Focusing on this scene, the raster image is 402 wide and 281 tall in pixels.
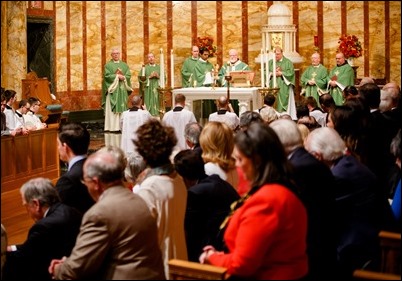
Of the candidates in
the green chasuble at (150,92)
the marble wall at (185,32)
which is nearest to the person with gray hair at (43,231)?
the green chasuble at (150,92)

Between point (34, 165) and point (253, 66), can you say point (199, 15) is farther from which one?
point (34, 165)

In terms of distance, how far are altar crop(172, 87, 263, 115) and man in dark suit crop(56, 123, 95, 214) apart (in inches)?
327

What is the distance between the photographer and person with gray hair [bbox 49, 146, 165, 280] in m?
3.62

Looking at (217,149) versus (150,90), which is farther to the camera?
(150,90)

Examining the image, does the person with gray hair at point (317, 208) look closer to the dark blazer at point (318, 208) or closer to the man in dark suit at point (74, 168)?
the dark blazer at point (318, 208)

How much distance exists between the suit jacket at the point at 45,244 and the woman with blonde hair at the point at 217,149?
3.97ft

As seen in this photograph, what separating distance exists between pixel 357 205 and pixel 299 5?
15.6 m

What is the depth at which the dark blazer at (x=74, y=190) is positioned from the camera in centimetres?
482

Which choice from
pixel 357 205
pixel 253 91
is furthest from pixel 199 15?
pixel 357 205

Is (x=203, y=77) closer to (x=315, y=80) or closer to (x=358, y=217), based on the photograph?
(x=315, y=80)

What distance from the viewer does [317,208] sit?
4250mm

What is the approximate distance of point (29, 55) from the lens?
17344mm

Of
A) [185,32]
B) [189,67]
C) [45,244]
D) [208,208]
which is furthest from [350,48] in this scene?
[45,244]

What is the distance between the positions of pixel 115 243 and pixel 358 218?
162cm
